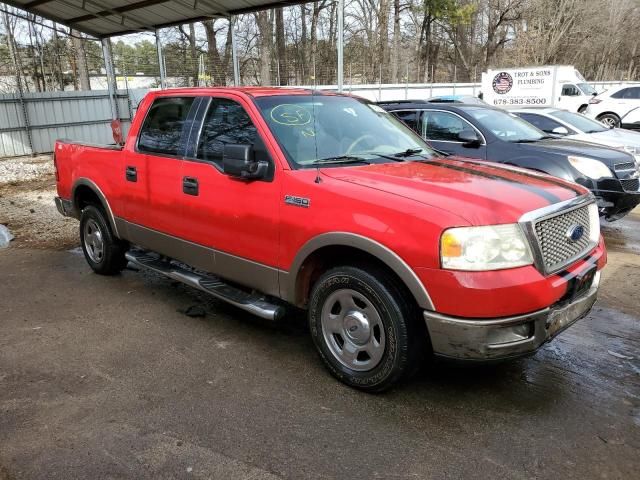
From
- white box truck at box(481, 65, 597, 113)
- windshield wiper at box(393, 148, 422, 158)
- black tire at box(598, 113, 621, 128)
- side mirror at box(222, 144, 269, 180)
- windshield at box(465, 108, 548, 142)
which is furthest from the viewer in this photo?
white box truck at box(481, 65, 597, 113)

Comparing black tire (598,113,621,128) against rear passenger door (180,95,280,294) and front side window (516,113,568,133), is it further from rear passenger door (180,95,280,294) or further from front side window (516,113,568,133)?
rear passenger door (180,95,280,294)

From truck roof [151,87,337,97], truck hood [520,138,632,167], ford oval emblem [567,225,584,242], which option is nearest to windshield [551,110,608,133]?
truck hood [520,138,632,167]

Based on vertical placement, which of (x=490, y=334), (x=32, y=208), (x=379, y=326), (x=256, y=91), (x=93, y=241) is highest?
(x=256, y=91)

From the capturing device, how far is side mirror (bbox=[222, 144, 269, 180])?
349 cm

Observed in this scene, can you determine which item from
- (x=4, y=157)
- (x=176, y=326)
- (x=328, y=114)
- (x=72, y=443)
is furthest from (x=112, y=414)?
(x=4, y=157)

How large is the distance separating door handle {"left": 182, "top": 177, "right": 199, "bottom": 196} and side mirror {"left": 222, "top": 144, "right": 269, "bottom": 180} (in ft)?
1.82

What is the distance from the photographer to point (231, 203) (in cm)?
385

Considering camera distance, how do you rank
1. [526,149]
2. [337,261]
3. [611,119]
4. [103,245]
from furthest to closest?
[611,119], [526,149], [103,245], [337,261]

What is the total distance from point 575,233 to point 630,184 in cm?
443

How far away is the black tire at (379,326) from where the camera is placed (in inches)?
119

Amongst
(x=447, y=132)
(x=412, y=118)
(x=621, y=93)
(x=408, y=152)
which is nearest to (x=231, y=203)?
(x=408, y=152)

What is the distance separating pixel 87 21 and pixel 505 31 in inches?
1529

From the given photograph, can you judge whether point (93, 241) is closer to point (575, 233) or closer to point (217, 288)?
point (217, 288)

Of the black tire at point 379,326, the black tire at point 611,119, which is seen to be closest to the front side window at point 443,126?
the black tire at point 379,326
